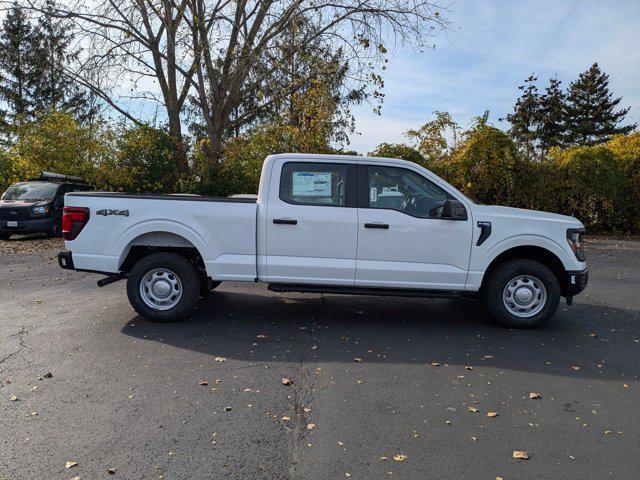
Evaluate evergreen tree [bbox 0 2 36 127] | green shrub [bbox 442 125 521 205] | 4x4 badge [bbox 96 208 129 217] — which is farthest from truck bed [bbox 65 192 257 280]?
evergreen tree [bbox 0 2 36 127]

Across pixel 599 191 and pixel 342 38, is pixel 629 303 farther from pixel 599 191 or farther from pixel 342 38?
pixel 342 38

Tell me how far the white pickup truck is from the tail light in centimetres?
1

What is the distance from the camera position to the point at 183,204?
5.90 meters

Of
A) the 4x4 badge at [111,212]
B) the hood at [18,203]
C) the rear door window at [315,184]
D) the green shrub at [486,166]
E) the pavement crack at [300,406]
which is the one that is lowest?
the pavement crack at [300,406]

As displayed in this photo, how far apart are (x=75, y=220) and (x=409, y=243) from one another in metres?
3.92

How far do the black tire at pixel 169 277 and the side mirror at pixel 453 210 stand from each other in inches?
118

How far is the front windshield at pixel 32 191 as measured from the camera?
1499 centimetres

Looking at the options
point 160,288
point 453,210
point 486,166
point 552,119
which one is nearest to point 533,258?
point 453,210

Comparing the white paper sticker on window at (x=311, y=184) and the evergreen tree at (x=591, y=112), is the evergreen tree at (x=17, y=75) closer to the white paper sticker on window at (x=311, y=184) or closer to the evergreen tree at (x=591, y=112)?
the white paper sticker on window at (x=311, y=184)

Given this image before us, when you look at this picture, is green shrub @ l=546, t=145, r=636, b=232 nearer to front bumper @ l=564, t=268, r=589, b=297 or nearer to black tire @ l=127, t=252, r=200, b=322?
front bumper @ l=564, t=268, r=589, b=297

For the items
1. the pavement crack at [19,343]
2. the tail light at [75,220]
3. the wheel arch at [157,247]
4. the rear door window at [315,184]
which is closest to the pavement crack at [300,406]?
the rear door window at [315,184]

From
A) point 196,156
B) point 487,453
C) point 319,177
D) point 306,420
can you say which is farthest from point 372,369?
point 196,156

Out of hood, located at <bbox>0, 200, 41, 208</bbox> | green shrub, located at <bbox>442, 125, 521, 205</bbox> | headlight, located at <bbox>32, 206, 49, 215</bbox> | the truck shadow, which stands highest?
green shrub, located at <bbox>442, 125, 521, 205</bbox>

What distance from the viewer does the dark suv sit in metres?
14.3
